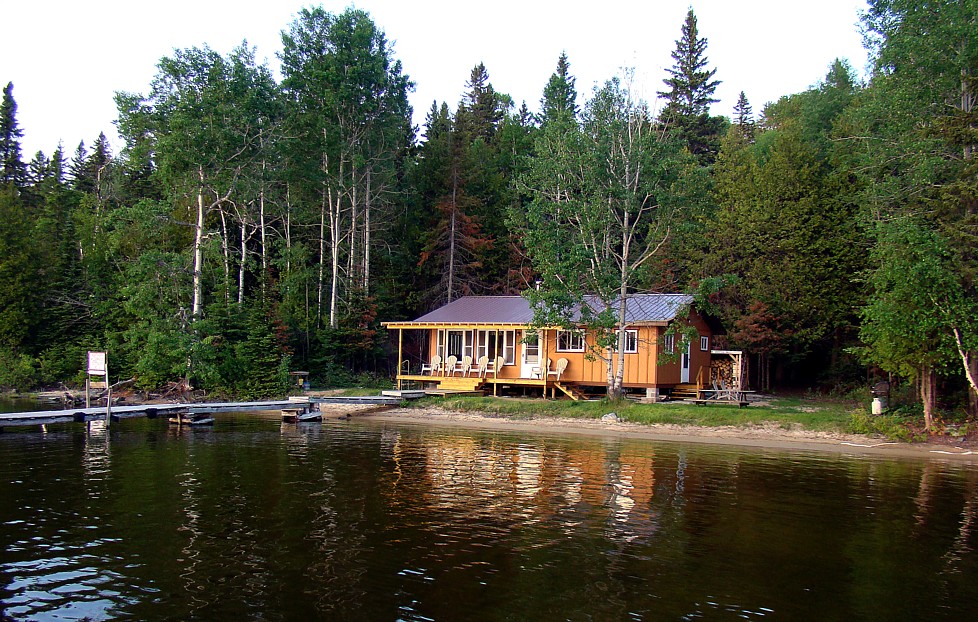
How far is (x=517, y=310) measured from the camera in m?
32.9

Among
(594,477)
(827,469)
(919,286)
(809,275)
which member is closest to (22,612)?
(594,477)

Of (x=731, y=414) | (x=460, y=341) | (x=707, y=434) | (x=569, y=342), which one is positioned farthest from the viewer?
(x=460, y=341)

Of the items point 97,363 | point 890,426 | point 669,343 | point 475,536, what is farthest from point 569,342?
point 475,536

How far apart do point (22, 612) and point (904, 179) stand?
1024 inches

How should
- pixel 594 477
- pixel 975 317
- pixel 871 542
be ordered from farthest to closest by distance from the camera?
pixel 975 317
pixel 594 477
pixel 871 542

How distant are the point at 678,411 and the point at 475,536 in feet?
50.8

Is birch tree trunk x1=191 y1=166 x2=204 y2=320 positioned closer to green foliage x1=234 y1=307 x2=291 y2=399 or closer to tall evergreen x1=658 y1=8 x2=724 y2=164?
green foliage x1=234 y1=307 x2=291 y2=399

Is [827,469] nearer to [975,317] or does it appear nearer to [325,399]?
[975,317]

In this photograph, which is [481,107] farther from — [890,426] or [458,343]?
[890,426]

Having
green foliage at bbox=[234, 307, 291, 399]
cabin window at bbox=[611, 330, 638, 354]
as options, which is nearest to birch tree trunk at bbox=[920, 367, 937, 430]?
cabin window at bbox=[611, 330, 638, 354]

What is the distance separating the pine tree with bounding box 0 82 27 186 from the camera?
5609cm

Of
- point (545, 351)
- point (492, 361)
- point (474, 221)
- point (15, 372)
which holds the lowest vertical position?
point (15, 372)

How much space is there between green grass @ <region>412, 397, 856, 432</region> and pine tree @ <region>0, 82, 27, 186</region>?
147ft

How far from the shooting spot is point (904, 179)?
24328 mm
